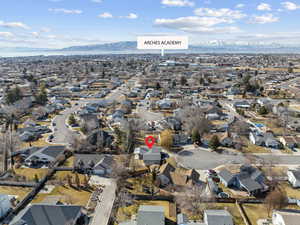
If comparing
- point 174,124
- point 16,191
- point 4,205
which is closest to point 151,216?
point 4,205

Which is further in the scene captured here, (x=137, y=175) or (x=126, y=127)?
(x=126, y=127)

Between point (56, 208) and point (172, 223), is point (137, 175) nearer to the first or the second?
point (172, 223)

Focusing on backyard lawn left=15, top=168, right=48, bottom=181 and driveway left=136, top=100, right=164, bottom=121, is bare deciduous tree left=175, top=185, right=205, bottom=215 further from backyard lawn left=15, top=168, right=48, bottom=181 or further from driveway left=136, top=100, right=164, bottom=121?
driveway left=136, top=100, right=164, bottom=121

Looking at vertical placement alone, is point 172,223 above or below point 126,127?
below

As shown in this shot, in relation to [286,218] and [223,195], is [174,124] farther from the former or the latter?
[286,218]

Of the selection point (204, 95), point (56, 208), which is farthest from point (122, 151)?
point (204, 95)
